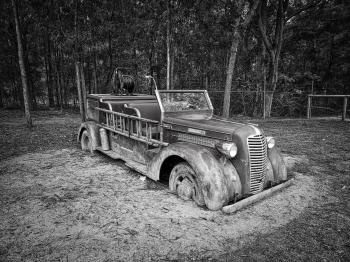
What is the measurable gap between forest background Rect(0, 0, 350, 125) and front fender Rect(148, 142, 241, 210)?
320 inches

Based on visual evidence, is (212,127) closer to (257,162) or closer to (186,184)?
(257,162)

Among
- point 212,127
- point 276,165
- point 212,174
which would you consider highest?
point 212,127

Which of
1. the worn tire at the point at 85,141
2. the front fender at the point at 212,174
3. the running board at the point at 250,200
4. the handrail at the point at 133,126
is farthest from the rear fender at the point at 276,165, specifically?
the worn tire at the point at 85,141

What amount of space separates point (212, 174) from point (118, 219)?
1566mm

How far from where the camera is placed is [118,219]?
3584mm

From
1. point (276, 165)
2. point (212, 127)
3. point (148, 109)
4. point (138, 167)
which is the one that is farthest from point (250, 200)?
point (148, 109)

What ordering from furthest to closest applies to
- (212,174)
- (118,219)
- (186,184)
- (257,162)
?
(186,184) < (257,162) < (212,174) < (118,219)

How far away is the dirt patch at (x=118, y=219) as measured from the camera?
290 centimetres

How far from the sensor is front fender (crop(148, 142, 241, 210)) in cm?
364

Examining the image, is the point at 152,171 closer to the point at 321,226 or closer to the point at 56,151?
the point at 321,226

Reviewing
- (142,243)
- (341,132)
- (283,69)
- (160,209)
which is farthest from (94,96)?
(283,69)

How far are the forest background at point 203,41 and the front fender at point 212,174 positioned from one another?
812 cm

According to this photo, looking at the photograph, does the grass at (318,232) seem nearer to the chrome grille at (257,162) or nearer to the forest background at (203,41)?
the chrome grille at (257,162)

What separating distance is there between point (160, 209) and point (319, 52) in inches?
894
